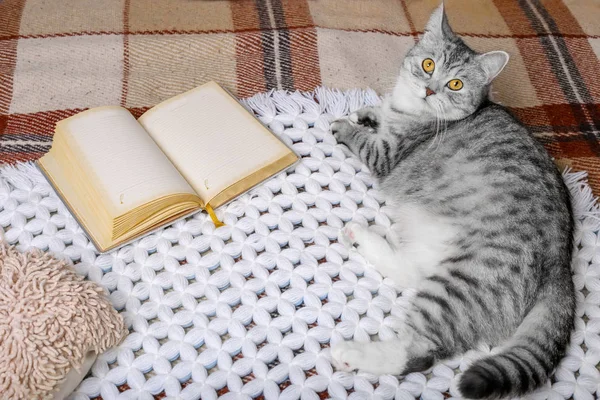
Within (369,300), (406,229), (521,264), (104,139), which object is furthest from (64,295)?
(521,264)

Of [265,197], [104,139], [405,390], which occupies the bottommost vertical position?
[405,390]

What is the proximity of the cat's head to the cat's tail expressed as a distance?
0.45 metres

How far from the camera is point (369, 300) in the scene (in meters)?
1.04

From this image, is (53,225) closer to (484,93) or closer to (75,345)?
(75,345)

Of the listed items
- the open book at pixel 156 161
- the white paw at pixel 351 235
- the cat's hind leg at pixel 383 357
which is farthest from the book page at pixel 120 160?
the cat's hind leg at pixel 383 357

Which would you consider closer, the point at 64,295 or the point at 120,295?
the point at 64,295

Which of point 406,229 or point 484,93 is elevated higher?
point 484,93

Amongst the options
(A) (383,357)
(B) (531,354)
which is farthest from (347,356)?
(B) (531,354)

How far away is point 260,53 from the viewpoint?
4.88 ft

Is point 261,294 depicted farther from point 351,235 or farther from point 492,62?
point 492,62

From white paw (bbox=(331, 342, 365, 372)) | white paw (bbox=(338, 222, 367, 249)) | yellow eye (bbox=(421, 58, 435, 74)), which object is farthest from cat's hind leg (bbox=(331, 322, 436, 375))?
yellow eye (bbox=(421, 58, 435, 74))

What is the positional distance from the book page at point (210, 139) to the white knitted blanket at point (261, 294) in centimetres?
6

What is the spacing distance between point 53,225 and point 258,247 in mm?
403

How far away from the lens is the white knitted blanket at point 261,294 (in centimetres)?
94
